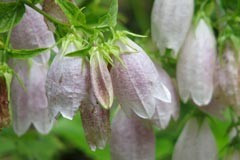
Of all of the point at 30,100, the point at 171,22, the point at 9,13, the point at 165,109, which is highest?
the point at 9,13

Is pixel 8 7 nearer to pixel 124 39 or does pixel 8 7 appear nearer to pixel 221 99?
pixel 124 39

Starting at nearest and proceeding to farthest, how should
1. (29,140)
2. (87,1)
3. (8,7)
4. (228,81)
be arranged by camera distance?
(8,7)
(228,81)
(87,1)
(29,140)

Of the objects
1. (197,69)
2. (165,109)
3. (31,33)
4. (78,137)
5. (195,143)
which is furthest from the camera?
(78,137)

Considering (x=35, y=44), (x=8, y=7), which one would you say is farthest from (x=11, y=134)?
(x=8, y=7)

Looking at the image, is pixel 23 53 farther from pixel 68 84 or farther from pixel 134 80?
pixel 134 80

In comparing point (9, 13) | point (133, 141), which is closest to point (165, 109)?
point (133, 141)

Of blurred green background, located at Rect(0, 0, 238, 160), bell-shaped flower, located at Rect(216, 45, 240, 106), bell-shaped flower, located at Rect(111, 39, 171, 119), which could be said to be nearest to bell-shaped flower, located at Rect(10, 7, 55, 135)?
blurred green background, located at Rect(0, 0, 238, 160)

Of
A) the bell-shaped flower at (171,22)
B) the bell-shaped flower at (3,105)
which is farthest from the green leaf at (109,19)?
the bell-shaped flower at (171,22)
